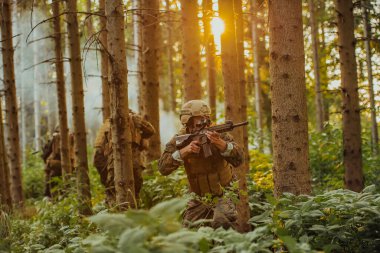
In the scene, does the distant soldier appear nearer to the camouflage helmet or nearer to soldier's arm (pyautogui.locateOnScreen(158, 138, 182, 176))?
soldier's arm (pyautogui.locateOnScreen(158, 138, 182, 176))

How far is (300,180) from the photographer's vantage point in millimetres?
5117

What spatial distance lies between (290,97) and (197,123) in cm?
123

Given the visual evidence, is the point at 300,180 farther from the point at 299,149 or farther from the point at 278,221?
the point at 278,221

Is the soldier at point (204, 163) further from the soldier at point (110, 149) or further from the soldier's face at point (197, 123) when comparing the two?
the soldier at point (110, 149)

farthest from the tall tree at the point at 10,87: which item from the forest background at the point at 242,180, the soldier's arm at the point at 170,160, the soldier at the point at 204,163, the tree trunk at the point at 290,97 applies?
the tree trunk at the point at 290,97

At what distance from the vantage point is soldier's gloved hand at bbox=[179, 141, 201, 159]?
5512 mm

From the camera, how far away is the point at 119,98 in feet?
19.4

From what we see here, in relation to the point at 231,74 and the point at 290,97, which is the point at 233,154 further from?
the point at 231,74

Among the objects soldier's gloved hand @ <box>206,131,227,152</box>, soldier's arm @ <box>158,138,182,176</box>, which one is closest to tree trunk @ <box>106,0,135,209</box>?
soldier's arm @ <box>158,138,182,176</box>

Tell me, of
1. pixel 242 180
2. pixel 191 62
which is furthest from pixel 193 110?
pixel 191 62

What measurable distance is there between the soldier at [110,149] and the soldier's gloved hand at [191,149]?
9.82ft

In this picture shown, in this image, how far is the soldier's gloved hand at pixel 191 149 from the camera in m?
5.51

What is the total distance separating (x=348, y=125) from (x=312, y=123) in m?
15.0

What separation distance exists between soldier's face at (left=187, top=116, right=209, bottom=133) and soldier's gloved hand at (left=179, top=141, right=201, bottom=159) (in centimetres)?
30
